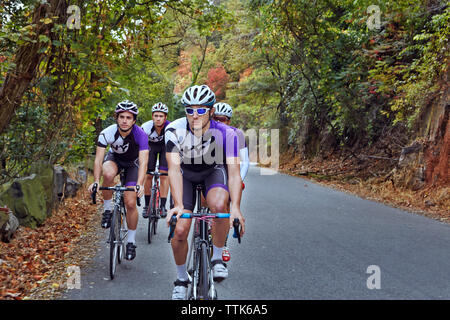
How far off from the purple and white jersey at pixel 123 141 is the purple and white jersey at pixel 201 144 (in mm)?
1831

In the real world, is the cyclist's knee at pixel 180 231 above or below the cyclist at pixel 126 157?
below

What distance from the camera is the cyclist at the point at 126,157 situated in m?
5.90

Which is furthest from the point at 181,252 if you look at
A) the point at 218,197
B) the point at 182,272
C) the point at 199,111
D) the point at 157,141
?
the point at 157,141

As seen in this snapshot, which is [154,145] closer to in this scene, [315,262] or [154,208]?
[154,208]

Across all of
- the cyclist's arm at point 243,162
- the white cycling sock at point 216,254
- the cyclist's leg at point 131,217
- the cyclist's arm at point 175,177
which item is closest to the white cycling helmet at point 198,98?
the cyclist's arm at point 175,177

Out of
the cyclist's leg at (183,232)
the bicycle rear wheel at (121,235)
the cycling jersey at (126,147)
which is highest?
the cycling jersey at (126,147)

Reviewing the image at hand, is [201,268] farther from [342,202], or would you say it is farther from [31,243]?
[342,202]

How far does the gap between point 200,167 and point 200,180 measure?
5.4 inches

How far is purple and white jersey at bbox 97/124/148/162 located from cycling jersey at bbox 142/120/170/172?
2174mm

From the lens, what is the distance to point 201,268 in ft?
12.1

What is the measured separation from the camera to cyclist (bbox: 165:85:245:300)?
13.1 ft

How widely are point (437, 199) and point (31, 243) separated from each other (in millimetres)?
9498

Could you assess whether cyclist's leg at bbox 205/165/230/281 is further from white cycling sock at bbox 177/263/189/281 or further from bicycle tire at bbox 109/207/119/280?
bicycle tire at bbox 109/207/119/280

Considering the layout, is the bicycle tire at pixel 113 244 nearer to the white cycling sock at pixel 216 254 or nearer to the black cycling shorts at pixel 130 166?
the black cycling shorts at pixel 130 166
